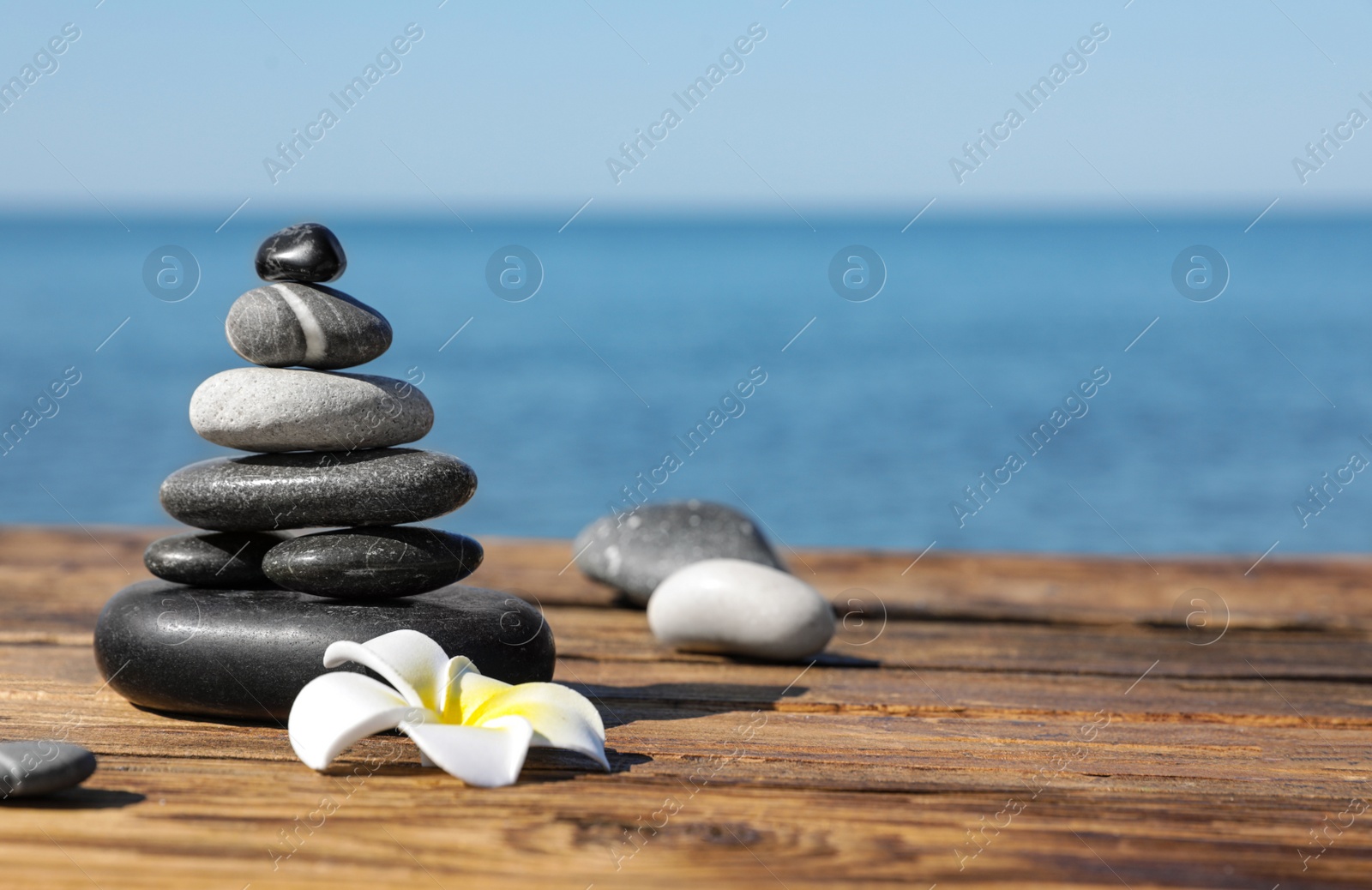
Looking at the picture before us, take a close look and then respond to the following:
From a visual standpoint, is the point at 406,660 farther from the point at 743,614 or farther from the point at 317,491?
the point at 743,614

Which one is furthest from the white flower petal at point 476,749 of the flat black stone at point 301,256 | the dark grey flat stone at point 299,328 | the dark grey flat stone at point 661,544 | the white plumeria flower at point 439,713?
the dark grey flat stone at point 661,544

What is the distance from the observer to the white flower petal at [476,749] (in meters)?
2.03

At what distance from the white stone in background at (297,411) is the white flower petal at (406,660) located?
0.49 meters

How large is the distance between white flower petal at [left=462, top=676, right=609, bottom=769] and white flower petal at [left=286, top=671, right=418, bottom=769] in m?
0.15

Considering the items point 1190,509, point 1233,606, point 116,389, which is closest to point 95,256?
point 116,389

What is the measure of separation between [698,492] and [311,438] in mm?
9109

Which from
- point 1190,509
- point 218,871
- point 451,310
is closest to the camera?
point 218,871

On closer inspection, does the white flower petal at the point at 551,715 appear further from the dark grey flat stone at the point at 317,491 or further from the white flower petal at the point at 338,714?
the dark grey flat stone at the point at 317,491

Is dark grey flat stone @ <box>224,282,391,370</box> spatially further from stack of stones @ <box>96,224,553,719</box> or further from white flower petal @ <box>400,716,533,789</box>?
white flower petal @ <box>400,716,533,789</box>

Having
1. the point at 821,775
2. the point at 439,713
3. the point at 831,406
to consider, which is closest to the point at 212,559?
the point at 439,713

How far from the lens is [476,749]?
205cm

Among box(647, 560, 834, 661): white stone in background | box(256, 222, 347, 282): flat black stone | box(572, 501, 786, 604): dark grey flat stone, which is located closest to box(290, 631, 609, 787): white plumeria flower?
box(256, 222, 347, 282): flat black stone

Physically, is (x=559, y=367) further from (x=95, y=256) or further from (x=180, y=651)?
(x=95, y=256)

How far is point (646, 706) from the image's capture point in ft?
9.11
